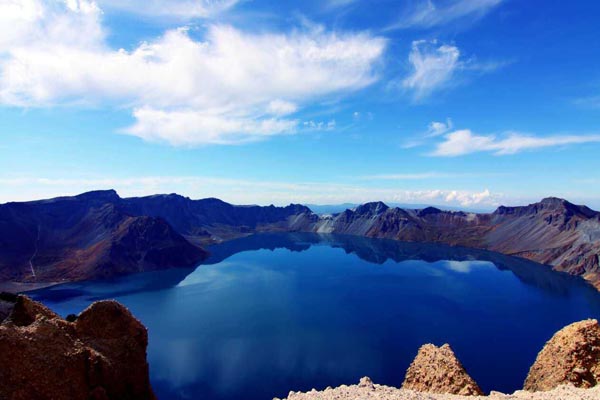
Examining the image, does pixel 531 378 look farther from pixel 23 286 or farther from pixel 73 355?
pixel 23 286

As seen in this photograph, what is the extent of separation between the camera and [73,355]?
3023cm

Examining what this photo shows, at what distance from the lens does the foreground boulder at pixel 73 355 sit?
2719 centimetres

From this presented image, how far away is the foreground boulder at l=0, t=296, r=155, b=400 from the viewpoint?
89.2 ft

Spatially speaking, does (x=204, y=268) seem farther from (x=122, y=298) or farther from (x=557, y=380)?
(x=557, y=380)

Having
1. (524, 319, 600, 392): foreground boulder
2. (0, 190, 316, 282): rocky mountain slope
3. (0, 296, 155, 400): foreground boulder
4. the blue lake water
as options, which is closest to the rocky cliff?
(524, 319, 600, 392): foreground boulder

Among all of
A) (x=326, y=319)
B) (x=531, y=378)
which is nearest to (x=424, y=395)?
(x=531, y=378)

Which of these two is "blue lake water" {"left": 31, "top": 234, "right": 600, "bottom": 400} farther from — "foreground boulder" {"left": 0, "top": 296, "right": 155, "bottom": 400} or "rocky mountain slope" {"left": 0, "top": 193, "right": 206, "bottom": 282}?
"foreground boulder" {"left": 0, "top": 296, "right": 155, "bottom": 400}

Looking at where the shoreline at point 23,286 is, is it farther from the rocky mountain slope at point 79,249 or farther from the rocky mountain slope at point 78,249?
the rocky mountain slope at point 79,249

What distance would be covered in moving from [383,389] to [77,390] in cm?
2502

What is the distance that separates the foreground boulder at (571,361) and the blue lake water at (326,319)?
25036mm

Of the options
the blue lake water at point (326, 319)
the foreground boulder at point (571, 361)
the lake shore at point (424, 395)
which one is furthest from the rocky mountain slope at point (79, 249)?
the foreground boulder at point (571, 361)

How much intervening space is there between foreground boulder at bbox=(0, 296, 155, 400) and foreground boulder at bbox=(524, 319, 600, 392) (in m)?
37.3

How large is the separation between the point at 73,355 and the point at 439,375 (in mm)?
32377

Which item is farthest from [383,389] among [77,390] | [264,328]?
[264,328]
